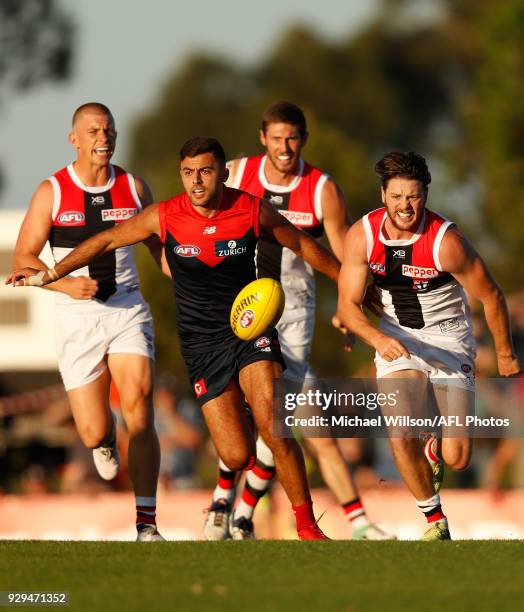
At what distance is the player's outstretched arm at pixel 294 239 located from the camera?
1151 cm

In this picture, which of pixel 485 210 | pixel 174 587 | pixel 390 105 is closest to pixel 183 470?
pixel 174 587

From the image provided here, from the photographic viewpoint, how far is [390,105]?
79.3 m

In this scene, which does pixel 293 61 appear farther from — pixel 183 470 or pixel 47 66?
pixel 183 470

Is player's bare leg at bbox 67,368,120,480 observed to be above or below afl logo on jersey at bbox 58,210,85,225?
below

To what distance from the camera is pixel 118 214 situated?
12.4 meters

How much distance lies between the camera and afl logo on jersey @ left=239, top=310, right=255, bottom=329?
11.3m

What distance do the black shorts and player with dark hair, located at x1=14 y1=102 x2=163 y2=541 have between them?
667mm

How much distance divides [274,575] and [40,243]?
3974mm

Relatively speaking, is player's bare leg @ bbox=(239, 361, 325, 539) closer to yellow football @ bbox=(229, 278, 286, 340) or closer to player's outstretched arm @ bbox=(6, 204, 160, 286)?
yellow football @ bbox=(229, 278, 286, 340)

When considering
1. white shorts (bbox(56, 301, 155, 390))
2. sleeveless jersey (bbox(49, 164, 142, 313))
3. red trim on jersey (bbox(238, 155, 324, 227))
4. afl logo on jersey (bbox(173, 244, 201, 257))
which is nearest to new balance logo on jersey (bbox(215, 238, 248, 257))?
afl logo on jersey (bbox(173, 244, 201, 257))

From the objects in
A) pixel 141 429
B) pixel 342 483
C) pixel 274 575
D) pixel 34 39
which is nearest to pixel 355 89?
pixel 34 39

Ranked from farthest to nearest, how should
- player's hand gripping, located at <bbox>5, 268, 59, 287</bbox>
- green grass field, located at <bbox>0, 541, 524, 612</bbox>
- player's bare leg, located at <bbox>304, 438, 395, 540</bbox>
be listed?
player's bare leg, located at <bbox>304, 438, 395, 540</bbox> → player's hand gripping, located at <bbox>5, 268, 59, 287</bbox> → green grass field, located at <bbox>0, 541, 524, 612</bbox>

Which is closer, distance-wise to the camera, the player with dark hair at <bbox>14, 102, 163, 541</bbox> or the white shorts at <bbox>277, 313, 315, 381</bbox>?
the player with dark hair at <bbox>14, 102, 163, 541</bbox>

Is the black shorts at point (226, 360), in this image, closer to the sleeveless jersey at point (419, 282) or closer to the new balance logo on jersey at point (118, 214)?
the sleeveless jersey at point (419, 282)
